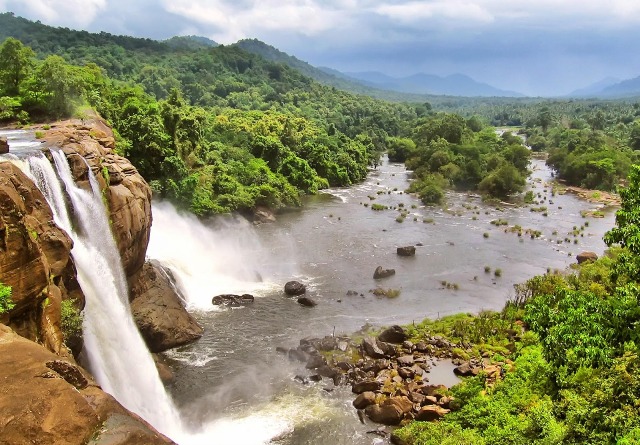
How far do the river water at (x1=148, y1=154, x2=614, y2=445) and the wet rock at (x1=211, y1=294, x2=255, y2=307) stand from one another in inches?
21.3

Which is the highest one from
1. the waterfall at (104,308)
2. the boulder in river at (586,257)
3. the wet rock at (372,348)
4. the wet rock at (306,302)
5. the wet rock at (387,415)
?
the waterfall at (104,308)

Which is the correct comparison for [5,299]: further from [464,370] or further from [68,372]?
[464,370]

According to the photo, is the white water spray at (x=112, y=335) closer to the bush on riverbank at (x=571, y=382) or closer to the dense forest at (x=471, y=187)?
the dense forest at (x=471, y=187)

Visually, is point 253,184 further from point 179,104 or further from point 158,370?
point 158,370

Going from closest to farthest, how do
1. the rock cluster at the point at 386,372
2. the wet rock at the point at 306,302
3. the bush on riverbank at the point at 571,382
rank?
the bush on riverbank at the point at 571,382 → the rock cluster at the point at 386,372 → the wet rock at the point at 306,302

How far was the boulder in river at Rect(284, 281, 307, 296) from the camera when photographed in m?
35.7

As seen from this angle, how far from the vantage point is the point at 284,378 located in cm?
2517

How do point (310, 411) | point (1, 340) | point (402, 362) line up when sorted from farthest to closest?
point (402, 362)
point (310, 411)
point (1, 340)

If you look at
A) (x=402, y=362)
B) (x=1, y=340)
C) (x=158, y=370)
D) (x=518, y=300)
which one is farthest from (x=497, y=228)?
(x=1, y=340)

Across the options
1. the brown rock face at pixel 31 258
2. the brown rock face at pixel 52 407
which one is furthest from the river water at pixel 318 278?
the brown rock face at pixel 52 407

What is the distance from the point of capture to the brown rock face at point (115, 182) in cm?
2394

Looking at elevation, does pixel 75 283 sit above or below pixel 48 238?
below

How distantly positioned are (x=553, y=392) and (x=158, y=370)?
17.4 m

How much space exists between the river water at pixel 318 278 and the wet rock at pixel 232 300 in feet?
1.78
